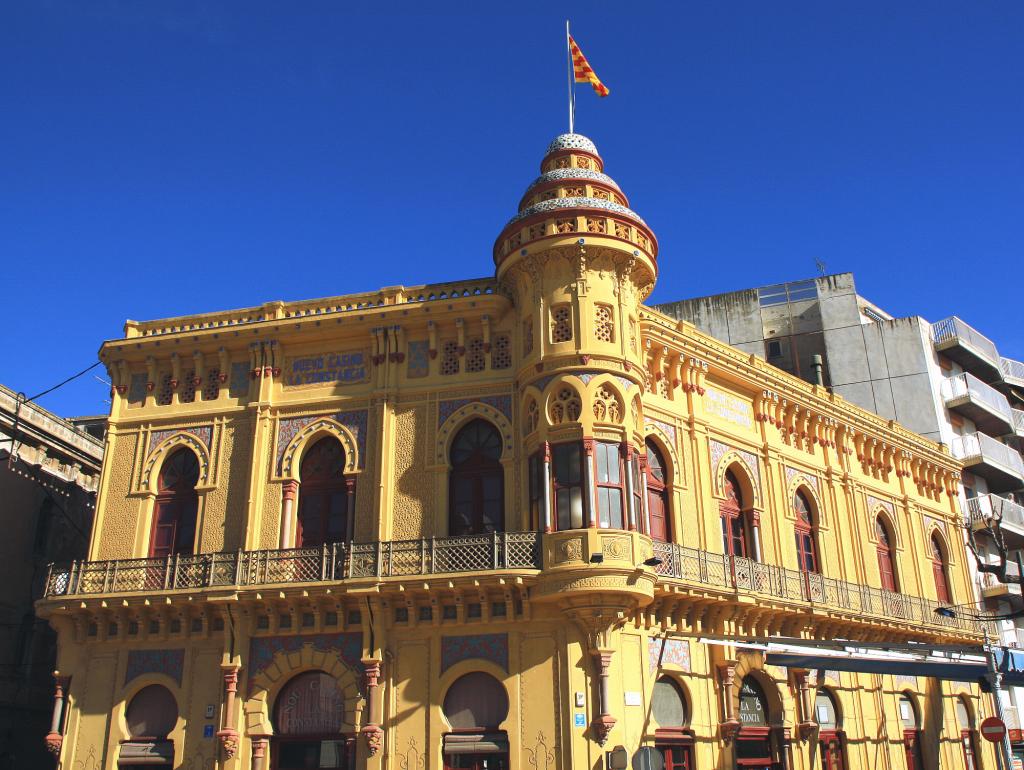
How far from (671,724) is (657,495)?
199 inches

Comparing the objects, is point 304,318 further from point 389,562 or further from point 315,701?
point 315,701

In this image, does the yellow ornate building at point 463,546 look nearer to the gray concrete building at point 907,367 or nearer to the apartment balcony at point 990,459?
the gray concrete building at point 907,367

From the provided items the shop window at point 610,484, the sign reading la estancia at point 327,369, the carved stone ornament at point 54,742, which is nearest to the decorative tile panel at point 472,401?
the sign reading la estancia at point 327,369

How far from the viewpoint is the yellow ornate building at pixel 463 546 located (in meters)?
19.5

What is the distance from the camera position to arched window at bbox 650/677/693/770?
20328 millimetres

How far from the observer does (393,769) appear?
19.2 meters

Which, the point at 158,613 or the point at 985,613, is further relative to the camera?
the point at 985,613

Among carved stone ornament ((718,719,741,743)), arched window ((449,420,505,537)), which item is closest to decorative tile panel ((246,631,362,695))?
arched window ((449,420,505,537))

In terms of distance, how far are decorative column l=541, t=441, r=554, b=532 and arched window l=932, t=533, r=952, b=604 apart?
17.6m

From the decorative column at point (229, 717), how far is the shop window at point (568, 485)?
7413mm

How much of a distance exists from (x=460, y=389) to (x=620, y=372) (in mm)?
3638

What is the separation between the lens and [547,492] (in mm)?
20016

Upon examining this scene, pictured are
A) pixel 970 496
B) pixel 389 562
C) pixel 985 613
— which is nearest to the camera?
pixel 389 562

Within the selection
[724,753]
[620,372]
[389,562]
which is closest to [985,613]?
[724,753]
